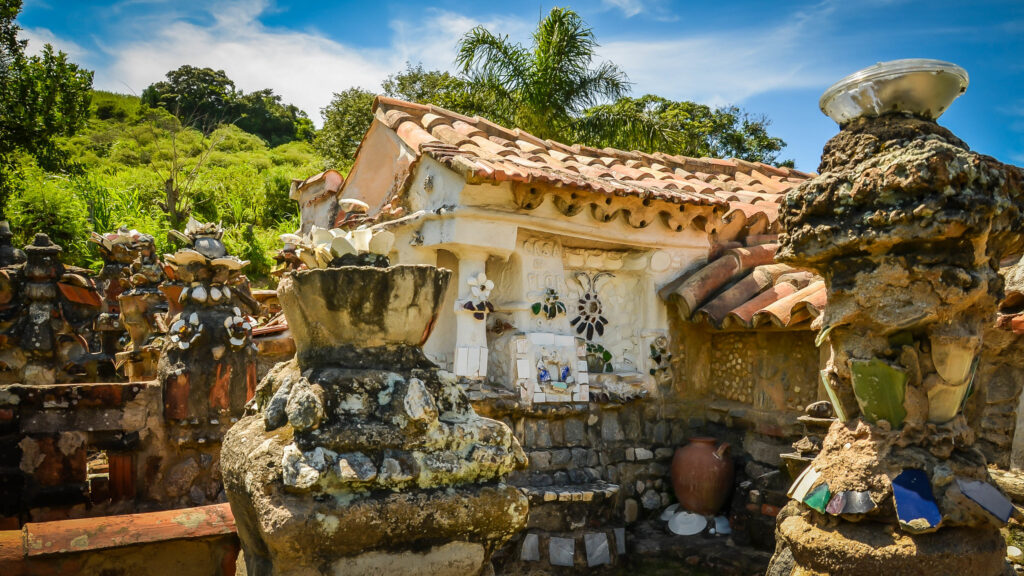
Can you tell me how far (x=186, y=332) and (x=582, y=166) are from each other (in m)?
4.64

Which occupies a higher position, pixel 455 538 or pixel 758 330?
pixel 758 330

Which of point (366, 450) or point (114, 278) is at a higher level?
point (114, 278)

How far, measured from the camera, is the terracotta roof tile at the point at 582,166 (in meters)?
6.52

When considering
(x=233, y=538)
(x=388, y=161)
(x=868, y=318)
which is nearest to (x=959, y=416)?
(x=868, y=318)

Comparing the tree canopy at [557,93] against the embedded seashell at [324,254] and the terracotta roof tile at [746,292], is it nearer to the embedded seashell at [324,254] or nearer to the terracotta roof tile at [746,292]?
the terracotta roof tile at [746,292]

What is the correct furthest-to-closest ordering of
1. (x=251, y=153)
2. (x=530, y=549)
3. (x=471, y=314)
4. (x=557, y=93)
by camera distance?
(x=251, y=153) → (x=557, y=93) → (x=471, y=314) → (x=530, y=549)

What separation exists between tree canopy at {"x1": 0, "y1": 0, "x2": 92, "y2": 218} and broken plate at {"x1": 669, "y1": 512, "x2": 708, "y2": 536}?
47.9 feet

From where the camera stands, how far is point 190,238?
486 cm

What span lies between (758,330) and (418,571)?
17.3 feet

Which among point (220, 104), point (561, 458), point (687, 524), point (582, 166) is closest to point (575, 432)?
point (561, 458)

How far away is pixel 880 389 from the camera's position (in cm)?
Result: 309

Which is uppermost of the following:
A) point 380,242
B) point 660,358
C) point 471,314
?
point 380,242

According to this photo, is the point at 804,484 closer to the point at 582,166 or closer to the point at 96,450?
the point at 96,450

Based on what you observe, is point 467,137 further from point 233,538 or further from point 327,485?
point 327,485
